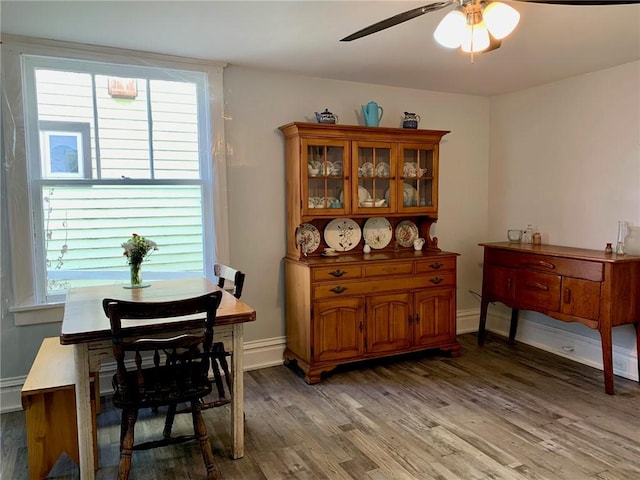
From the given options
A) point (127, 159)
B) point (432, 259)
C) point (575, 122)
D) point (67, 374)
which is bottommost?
point (67, 374)

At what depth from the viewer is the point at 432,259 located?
12.5 ft

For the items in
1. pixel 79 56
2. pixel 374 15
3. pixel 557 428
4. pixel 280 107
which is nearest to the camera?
pixel 374 15

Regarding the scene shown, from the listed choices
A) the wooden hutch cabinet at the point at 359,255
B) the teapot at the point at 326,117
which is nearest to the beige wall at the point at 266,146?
the wooden hutch cabinet at the point at 359,255

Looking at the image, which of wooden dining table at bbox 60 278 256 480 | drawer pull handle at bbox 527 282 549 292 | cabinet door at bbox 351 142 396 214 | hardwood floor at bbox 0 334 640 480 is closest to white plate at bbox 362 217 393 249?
cabinet door at bbox 351 142 396 214

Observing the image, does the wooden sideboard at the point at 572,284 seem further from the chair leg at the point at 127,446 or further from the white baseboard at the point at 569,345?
the chair leg at the point at 127,446

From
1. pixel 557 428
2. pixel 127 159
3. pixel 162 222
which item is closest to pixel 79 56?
pixel 127 159

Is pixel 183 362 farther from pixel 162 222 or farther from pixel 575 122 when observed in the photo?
pixel 575 122

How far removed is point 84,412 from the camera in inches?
82.4

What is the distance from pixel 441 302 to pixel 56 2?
131 inches

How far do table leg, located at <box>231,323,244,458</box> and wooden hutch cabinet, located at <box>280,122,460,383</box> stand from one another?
104cm

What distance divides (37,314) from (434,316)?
2966 millimetres

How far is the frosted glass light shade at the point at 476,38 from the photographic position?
1.99 metres

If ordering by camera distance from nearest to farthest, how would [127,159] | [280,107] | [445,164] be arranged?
[127,159] < [280,107] < [445,164]

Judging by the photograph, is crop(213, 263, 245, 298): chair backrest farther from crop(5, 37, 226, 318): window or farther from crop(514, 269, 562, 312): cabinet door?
crop(514, 269, 562, 312): cabinet door
